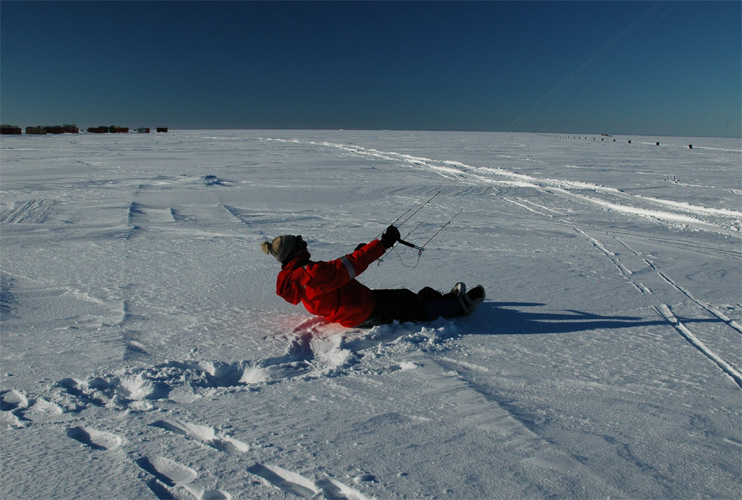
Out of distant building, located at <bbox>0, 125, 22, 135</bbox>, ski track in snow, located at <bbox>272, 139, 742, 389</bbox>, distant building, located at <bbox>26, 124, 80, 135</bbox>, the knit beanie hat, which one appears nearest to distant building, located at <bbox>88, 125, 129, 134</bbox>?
distant building, located at <bbox>26, 124, 80, 135</bbox>

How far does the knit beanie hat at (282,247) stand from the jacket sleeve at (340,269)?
0.57 ft

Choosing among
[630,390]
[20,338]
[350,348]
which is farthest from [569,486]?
[20,338]

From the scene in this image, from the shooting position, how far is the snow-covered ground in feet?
5.89

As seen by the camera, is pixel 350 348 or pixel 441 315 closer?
pixel 350 348

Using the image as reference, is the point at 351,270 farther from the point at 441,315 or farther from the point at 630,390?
the point at 630,390

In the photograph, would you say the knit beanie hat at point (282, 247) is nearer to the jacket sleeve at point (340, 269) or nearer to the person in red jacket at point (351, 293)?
the person in red jacket at point (351, 293)

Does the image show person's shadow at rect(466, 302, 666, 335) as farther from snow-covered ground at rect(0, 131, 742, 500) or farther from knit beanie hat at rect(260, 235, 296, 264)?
knit beanie hat at rect(260, 235, 296, 264)

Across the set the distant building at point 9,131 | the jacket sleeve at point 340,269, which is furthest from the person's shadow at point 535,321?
the distant building at point 9,131

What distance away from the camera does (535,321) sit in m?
3.44

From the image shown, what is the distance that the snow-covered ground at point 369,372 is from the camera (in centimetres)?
180

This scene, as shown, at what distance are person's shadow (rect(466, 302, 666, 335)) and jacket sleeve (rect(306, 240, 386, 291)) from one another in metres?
0.80

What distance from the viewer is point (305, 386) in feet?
8.06

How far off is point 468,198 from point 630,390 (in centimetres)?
717

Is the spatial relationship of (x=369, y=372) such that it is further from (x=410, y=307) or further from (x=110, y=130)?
(x=110, y=130)
